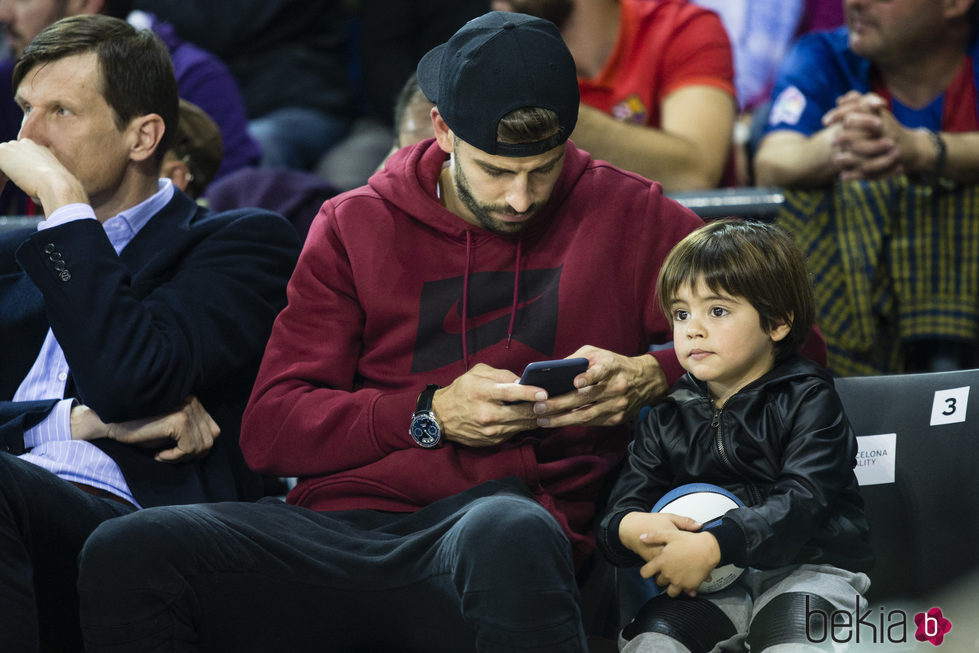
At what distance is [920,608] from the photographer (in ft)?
7.67

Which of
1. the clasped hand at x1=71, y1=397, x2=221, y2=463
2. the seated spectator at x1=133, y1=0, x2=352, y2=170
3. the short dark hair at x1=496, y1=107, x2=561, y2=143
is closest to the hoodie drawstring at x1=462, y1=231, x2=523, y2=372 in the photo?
→ the short dark hair at x1=496, y1=107, x2=561, y2=143

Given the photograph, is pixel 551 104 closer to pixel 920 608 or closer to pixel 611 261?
pixel 611 261

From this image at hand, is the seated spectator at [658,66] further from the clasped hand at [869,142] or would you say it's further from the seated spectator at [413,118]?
the seated spectator at [413,118]

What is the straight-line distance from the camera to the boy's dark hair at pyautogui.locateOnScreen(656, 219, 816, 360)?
2186 mm

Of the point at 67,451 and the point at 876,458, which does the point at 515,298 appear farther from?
the point at 67,451

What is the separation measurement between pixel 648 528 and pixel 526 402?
0.31 metres

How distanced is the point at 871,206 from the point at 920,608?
53.6 inches

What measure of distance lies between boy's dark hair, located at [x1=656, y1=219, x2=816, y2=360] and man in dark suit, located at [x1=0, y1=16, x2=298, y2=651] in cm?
94

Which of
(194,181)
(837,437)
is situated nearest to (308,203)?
(194,181)

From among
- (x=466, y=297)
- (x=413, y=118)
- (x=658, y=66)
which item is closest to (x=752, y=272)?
(x=466, y=297)

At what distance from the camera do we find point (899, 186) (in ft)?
11.0

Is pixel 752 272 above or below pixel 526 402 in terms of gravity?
above

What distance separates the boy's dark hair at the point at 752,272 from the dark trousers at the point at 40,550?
1155 millimetres

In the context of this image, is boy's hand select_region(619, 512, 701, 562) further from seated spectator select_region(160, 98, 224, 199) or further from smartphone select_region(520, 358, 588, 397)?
seated spectator select_region(160, 98, 224, 199)
